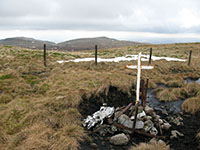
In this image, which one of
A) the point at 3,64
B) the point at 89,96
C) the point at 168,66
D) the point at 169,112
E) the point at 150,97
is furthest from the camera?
the point at 168,66

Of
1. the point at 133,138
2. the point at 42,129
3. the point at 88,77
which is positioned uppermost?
the point at 88,77

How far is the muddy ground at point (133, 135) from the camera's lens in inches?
213

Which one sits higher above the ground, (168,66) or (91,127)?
(168,66)

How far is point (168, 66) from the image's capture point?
18.5m

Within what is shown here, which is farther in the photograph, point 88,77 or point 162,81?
point 162,81

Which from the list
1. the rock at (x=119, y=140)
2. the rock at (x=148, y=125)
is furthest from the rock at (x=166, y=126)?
the rock at (x=119, y=140)

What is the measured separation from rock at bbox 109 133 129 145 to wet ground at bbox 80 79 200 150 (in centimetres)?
13

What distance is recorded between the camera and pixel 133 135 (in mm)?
6004

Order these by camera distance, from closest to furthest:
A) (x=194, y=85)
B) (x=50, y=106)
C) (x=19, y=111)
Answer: (x=19, y=111)
(x=50, y=106)
(x=194, y=85)

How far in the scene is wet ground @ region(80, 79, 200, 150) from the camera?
544cm

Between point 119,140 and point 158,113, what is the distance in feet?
11.3

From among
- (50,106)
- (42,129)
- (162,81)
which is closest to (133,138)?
(42,129)

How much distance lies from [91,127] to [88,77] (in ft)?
19.5

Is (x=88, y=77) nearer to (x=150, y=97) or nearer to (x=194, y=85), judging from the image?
(x=150, y=97)
